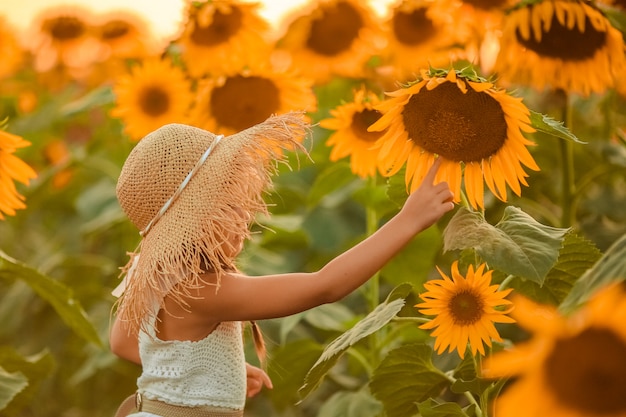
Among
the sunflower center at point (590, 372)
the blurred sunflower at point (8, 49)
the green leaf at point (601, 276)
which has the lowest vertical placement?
the blurred sunflower at point (8, 49)

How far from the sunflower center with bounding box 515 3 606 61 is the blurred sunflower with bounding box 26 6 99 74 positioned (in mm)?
1943

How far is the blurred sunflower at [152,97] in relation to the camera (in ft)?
8.02

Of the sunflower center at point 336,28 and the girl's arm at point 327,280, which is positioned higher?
the girl's arm at point 327,280

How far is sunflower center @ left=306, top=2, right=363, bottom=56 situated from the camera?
2799 millimetres

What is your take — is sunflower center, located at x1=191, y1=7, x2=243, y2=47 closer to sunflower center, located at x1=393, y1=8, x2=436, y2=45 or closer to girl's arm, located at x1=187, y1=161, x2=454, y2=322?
sunflower center, located at x1=393, y1=8, x2=436, y2=45

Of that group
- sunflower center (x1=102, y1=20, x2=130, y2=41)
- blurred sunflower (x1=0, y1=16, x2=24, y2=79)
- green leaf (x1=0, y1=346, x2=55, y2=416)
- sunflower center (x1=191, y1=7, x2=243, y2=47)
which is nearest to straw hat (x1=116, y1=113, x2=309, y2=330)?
green leaf (x1=0, y1=346, x2=55, y2=416)

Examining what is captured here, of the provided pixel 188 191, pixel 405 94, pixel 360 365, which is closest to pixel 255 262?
pixel 360 365

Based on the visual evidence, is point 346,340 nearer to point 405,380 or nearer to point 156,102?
point 405,380

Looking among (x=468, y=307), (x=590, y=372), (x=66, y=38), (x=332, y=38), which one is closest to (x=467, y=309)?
(x=468, y=307)

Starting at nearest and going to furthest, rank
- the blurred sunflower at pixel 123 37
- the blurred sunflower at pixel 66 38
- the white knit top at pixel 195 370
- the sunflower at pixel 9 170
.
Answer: the white knit top at pixel 195 370
the sunflower at pixel 9 170
the blurred sunflower at pixel 123 37
the blurred sunflower at pixel 66 38

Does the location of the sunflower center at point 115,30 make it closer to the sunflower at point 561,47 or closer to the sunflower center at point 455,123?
the sunflower at point 561,47

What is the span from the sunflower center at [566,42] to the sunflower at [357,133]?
0.97 ft

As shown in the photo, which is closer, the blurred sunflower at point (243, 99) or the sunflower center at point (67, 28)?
the blurred sunflower at point (243, 99)

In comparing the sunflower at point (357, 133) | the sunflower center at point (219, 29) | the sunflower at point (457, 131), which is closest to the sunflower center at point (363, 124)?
the sunflower at point (357, 133)
